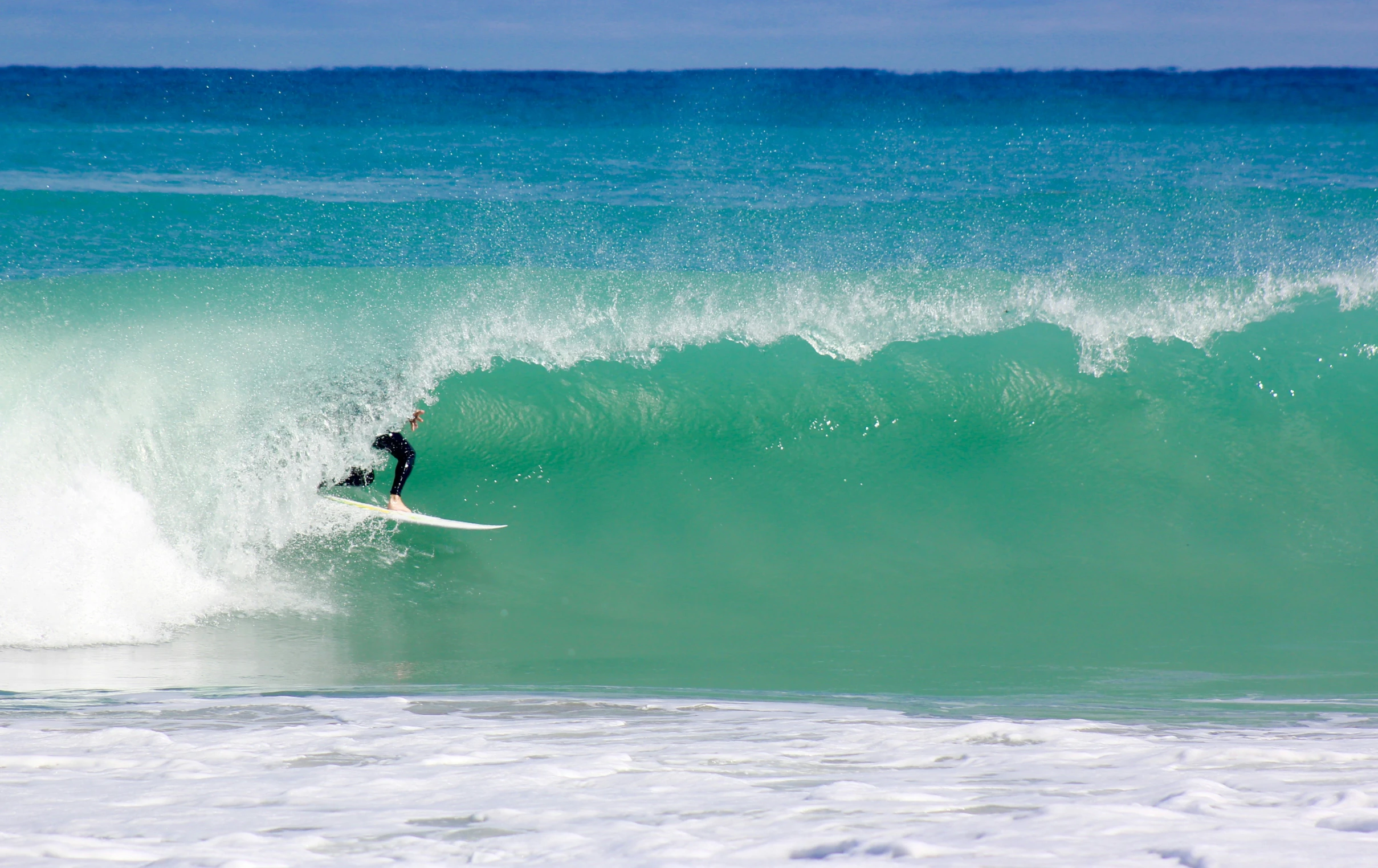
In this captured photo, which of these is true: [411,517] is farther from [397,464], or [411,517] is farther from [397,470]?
[397,464]

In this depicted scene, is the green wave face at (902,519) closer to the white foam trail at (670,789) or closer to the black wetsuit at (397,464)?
the black wetsuit at (397,464)

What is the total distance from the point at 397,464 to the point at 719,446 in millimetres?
2154

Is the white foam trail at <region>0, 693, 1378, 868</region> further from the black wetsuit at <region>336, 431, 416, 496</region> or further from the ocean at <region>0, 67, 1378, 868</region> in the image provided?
the black wetsuit at <region>336, 431, 416, 496</region>

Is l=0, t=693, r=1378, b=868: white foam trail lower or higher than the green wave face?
lower

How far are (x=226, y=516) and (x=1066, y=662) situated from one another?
4587mm

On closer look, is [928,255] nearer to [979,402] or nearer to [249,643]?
[979,402]

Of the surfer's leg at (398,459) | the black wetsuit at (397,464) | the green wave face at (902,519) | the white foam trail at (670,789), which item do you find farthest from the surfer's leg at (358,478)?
the white foam trail at (670,789)

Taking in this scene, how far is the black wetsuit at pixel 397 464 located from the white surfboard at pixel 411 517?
0.37 ft

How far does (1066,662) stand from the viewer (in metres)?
4.88

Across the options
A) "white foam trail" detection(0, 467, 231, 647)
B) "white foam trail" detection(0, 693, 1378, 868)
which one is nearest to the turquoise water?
"white foam trail" detection(0, 467, 231, 647)

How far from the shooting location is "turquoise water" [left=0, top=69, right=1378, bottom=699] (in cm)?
A: 522

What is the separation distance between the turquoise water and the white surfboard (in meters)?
0.07

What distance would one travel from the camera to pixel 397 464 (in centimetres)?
648

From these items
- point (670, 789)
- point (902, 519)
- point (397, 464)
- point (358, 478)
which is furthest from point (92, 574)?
point (902, 519)
